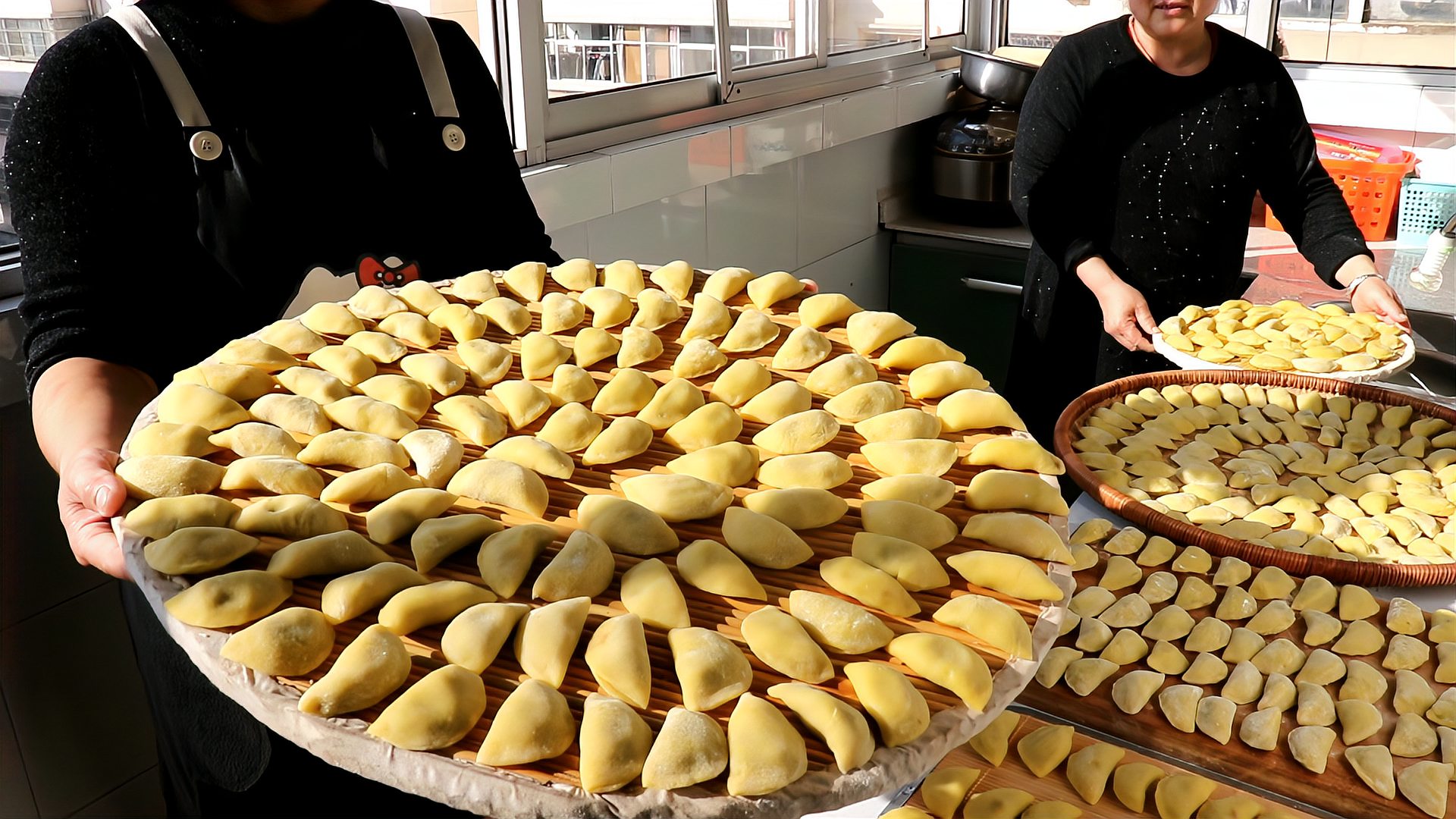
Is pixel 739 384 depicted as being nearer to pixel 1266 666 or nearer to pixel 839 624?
pixel 839 624

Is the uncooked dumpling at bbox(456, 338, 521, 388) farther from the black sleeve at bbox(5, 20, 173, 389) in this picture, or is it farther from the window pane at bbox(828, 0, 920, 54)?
the window pane at bbox(828, 0, 920, 54)

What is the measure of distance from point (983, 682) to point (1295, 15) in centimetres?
330

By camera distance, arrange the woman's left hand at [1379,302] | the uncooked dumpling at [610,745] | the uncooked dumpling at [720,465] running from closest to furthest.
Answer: the uncooked dumpling at [610,745]
the uncooked dumpling at [720,465]
the woman's left hand at [1379,302]

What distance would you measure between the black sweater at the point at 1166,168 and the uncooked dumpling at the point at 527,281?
4.17ft

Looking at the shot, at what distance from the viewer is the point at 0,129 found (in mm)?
1470

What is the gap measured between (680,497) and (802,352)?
24cm

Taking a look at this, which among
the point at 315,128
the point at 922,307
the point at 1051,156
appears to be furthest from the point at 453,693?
the point at 922,307

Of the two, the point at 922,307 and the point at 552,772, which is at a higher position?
the point at 552,772

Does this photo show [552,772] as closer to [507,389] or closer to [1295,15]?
[507,389]

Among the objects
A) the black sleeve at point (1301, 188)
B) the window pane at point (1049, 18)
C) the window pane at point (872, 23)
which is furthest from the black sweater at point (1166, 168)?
the window pane at point (1049, 18)

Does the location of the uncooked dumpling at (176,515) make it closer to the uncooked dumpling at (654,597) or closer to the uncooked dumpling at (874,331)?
the uncooked dumpling at (654,597)

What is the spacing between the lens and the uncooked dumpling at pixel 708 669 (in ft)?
1.69

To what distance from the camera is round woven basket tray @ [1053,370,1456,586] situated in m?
1.09

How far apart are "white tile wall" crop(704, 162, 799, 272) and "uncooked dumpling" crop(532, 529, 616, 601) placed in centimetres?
206
